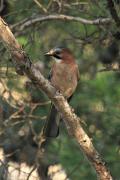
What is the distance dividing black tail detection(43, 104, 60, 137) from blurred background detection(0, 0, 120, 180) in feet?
0.48

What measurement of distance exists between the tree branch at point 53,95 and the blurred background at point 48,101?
1.13m

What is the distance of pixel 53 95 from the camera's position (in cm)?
404

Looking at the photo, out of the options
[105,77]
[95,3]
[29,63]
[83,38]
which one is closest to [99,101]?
[105,77]

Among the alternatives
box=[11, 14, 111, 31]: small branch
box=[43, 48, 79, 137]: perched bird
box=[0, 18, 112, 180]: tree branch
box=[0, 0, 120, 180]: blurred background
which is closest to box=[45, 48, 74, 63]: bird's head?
box=[43, 48, 79, 137]: perched bird

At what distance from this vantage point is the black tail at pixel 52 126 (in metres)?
5.43

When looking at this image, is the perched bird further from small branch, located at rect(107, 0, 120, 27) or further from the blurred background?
small branch, located at rect(107, 0, 120, 27)

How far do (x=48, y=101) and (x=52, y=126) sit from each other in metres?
1.30

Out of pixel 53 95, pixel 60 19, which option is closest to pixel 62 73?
pixel 60 19

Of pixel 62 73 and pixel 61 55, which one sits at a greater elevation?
pixel 61 55

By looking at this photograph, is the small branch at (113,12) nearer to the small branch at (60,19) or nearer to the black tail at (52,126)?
the small branch at (60,19)

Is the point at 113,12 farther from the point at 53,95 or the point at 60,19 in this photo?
the point at 53,95

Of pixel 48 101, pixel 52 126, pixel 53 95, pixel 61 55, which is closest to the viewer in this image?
pixel 53 95

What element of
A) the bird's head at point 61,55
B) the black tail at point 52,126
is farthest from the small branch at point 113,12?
the black tail at point 52,126

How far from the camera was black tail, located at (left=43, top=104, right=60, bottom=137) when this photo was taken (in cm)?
543
